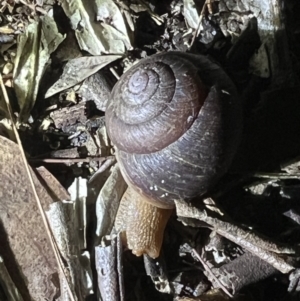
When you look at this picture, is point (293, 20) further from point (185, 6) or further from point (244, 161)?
point (244, 161)

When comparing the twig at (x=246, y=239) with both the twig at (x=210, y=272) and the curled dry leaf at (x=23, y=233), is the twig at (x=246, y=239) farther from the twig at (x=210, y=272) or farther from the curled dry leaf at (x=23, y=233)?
the curled dry leaf at (x=23, y=233)

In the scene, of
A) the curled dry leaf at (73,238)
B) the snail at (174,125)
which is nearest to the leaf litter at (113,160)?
the curled dry leaf at (73,238)

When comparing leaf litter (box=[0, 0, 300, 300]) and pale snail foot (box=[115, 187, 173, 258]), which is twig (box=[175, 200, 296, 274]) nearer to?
leaf litter (box=[0, 0, 300, 300])

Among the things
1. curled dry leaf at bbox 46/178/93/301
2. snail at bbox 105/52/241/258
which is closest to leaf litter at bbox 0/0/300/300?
curled dry leaf at bbox 46/178/93/301

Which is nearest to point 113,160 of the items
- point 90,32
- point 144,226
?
point 144,226

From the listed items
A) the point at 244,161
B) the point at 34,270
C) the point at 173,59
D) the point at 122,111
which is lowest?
the point at 34,270

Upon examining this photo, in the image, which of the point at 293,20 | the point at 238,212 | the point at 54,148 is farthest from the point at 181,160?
the point at 293,20

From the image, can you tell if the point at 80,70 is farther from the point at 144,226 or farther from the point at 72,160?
the point at 144,226
